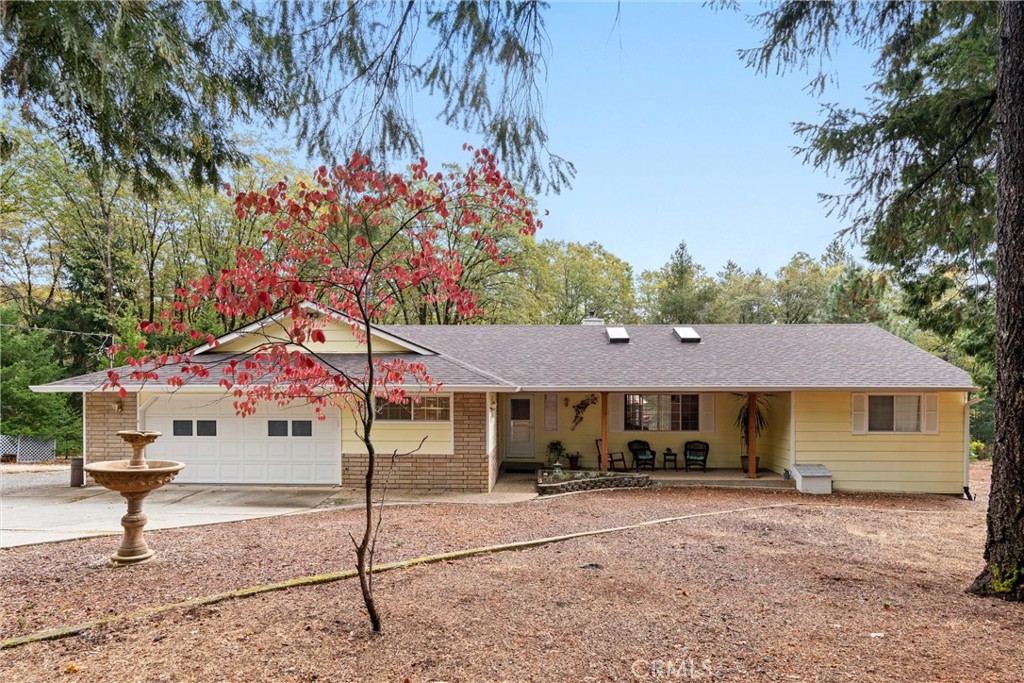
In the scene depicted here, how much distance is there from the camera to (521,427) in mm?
14594

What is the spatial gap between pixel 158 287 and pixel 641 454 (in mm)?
20422

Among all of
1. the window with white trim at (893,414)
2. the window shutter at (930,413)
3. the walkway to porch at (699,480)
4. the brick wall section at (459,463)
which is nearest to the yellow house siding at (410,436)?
the brick wall section at (459,463)

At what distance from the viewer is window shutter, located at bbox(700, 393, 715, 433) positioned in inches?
547

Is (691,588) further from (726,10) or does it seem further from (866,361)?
(866,361)

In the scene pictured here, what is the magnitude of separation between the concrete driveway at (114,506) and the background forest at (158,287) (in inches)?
190

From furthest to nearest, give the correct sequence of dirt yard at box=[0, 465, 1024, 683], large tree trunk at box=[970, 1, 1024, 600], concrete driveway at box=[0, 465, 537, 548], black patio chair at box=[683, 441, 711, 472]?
black patio chair at box=[683, 441, 711, 472] < concrete driveway at box=[0, 465, 537, 548] < large tree trunk at box=[970, 1, 1024, 600] < dirt yard at box=[0, 465, 1024, 683]

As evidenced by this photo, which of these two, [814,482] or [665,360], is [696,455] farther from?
[814,482]

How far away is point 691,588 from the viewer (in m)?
5.41

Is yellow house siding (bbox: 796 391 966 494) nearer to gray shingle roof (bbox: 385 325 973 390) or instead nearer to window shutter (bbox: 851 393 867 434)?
window shutter (bbox: 851 393 867 434)

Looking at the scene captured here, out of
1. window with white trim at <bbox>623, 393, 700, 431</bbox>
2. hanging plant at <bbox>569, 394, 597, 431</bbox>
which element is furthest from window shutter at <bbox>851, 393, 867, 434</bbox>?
hanging plant at <bbox>569, 394, 597, 431</bbox>

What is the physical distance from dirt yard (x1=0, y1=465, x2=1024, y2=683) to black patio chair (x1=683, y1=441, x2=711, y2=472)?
5420 millimetres

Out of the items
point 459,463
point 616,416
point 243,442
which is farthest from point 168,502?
point 616,416

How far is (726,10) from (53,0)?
5.32 metres

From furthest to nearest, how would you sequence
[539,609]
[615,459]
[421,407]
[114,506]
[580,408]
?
[580,408] < [615,459] < [421,407] < [114,506] < [539,609]
